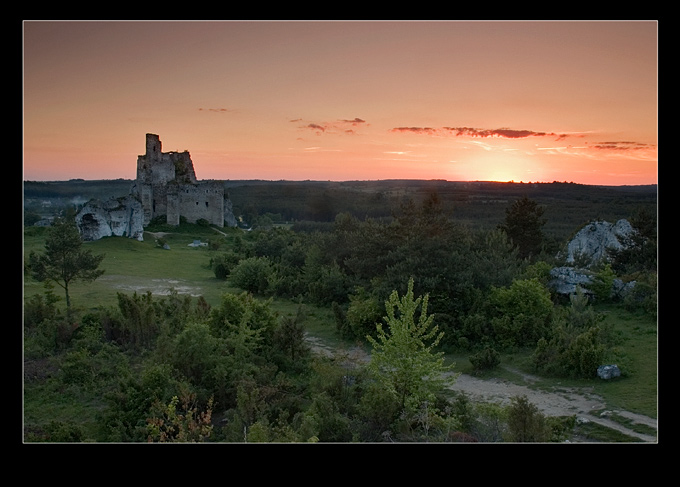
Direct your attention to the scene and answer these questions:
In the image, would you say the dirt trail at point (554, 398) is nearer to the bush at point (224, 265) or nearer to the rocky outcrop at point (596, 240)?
the bush at point (224, 265)

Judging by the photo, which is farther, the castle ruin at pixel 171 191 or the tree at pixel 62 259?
the castle ruin at pixel 171 191

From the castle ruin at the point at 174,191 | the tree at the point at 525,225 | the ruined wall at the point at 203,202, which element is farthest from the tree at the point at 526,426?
the ruined wall at the point at 203,202

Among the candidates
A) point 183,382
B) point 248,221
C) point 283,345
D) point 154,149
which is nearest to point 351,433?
point 183,382

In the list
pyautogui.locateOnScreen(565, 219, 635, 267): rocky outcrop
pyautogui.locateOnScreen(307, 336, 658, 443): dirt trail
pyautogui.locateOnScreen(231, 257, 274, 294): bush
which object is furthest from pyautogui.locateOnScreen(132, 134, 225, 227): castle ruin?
pyautogui.locateOnScreen(307, 336, 658, 443): dirt trail

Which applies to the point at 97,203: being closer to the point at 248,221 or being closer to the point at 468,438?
the point at 248,221

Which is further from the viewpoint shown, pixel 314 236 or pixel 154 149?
pixel 154 149

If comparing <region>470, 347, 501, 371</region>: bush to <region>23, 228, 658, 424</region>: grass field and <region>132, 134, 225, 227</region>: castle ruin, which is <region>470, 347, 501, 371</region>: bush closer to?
<region>23, 228, 658, 424</region>: grass field
